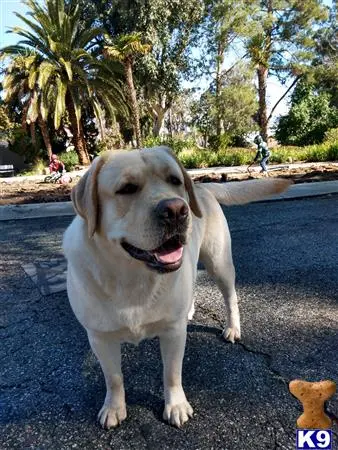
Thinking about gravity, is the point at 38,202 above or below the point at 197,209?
below

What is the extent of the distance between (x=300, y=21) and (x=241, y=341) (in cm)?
3497

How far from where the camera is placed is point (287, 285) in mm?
3861

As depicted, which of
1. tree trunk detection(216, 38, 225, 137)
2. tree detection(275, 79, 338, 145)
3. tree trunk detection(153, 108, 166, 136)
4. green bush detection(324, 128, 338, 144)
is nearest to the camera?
green bush detection(324, 128, 338, 144)

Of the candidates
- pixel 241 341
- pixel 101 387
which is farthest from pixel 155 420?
pixel 241 341

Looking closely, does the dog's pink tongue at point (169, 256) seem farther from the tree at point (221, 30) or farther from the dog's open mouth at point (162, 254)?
the tree at point (221, 30)

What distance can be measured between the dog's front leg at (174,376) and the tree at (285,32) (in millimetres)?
28554

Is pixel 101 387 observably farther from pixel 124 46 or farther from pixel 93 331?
pixel 124 46

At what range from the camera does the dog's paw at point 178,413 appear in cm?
209

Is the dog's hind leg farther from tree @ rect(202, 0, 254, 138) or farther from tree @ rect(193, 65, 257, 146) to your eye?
tree @ rect(193, 65, 257, 146)

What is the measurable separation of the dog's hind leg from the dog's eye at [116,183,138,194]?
0.92m

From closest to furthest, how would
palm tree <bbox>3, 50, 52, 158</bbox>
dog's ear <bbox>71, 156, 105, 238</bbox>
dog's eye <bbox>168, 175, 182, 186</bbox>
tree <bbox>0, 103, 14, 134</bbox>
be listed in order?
1. dog's ear <bbox>71, 156, 105, 238</bbox>
2. dog's eye <bbox>168, 175, 182, 186</bbox>
3. palm tree <bbox>3, 50, 52, 158</bbox>
4. tree <bbox>0, 103, 14, 134</bbox>

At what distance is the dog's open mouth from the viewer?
176 centimetres

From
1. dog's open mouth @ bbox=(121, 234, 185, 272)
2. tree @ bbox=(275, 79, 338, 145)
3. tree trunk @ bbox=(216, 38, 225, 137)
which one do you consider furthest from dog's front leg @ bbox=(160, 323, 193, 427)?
tree trunk @ bbox=(216, 38, 225, 137)

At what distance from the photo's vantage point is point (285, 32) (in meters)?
31.6
